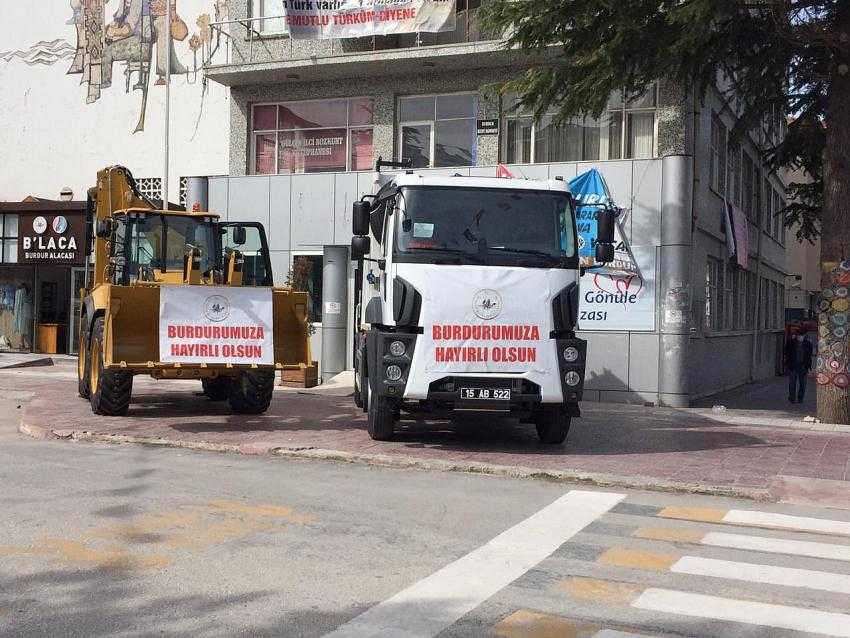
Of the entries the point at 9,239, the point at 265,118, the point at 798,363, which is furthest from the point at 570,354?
the point at 9,239

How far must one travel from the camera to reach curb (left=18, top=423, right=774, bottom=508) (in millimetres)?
9266

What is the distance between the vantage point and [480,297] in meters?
10.9

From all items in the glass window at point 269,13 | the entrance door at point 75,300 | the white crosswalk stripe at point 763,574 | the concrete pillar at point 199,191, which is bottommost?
the white crosswalk stripe at point 763,574

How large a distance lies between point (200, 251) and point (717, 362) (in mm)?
13217

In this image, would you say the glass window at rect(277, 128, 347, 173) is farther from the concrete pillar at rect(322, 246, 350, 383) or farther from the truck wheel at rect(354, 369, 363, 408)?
the truck wheel at rect(354, 369, 363, 408)

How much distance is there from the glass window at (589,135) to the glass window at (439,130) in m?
→ 0.83

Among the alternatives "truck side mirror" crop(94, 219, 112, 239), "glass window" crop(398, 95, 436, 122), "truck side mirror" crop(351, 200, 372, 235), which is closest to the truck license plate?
"truck side mirror" crop(351, 200, 372, 235)

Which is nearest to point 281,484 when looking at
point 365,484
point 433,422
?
point 365,484

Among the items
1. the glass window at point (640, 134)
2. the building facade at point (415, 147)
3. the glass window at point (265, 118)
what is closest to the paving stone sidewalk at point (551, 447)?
the building facade at point (415, 147)

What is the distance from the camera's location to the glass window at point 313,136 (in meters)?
22.5

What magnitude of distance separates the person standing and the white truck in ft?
37.9

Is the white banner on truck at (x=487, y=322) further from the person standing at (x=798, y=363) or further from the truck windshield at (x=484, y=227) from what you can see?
the person standing at (x=798, y=363)

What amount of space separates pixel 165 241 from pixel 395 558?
9.57 meters

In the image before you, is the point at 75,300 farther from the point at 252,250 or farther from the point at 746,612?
the point at 746,612
